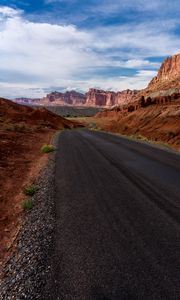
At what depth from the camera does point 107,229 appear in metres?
7.27

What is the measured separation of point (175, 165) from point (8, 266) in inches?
494

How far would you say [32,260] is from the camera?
239 inches

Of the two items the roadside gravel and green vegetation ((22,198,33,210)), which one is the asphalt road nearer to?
the roadside gravel

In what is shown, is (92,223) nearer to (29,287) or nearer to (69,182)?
(29,287)

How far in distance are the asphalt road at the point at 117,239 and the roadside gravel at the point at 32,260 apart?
213 millimetres

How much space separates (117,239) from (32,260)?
179cm

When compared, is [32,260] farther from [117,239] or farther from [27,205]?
[27,205]

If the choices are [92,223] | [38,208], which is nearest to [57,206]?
[38,208]

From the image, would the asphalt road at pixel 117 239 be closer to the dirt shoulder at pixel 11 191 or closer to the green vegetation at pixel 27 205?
the green vegetation at pixel 27 205

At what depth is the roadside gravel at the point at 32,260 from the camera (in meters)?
5.06

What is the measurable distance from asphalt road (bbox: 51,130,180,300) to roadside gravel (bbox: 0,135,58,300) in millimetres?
213

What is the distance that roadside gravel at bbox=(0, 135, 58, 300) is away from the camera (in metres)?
5.06

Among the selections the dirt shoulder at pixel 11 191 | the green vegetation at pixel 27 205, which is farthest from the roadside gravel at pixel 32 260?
the dirt shoulder at pixel 11 191

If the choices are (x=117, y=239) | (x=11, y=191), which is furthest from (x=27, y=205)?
(x=117, y=239)
